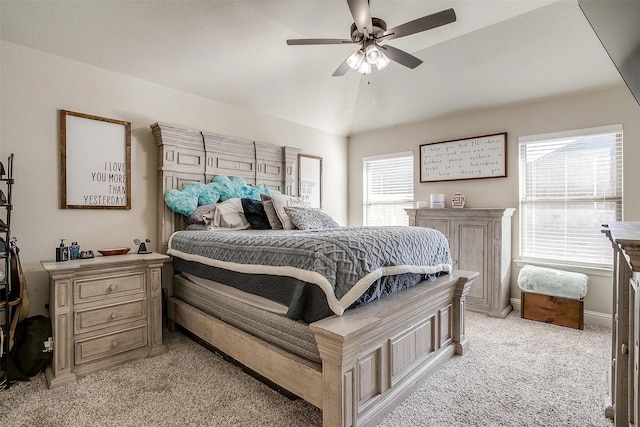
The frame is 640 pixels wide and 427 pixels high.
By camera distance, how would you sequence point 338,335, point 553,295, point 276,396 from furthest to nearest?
point 553,295
point 276,396
point 338,335

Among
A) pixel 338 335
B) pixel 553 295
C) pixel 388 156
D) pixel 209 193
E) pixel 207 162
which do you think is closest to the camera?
pixel 338 335

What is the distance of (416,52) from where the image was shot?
344 centimetres

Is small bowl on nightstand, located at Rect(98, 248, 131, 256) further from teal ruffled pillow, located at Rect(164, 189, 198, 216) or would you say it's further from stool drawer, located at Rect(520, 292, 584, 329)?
stool drawer, located at Rect(520, 292, 584, 329)

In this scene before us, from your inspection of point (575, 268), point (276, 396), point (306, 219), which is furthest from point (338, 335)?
point (575, 268)

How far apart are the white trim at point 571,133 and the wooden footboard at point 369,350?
2.09 meters

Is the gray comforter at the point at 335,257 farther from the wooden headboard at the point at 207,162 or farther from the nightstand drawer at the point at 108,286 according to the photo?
the wooden headboard at the point at 207,162

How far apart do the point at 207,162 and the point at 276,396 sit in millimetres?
2428

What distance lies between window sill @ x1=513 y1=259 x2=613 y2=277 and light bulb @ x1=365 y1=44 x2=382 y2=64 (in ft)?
9.39

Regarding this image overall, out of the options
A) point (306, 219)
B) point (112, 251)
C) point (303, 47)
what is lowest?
point (112, 251)

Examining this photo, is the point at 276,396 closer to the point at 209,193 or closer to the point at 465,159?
the point at 209,193

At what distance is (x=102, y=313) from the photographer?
7.44ft

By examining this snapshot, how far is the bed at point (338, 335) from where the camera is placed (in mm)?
1475

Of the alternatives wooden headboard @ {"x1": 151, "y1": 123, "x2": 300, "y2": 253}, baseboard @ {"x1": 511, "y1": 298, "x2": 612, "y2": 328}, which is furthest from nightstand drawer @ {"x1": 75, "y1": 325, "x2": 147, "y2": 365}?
baseboard @ {"x1": 511, "y1": 298, "x2": 612, "y2": 328}

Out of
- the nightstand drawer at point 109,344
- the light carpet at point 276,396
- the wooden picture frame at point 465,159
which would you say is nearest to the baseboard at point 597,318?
the light carpet at point 276,396
